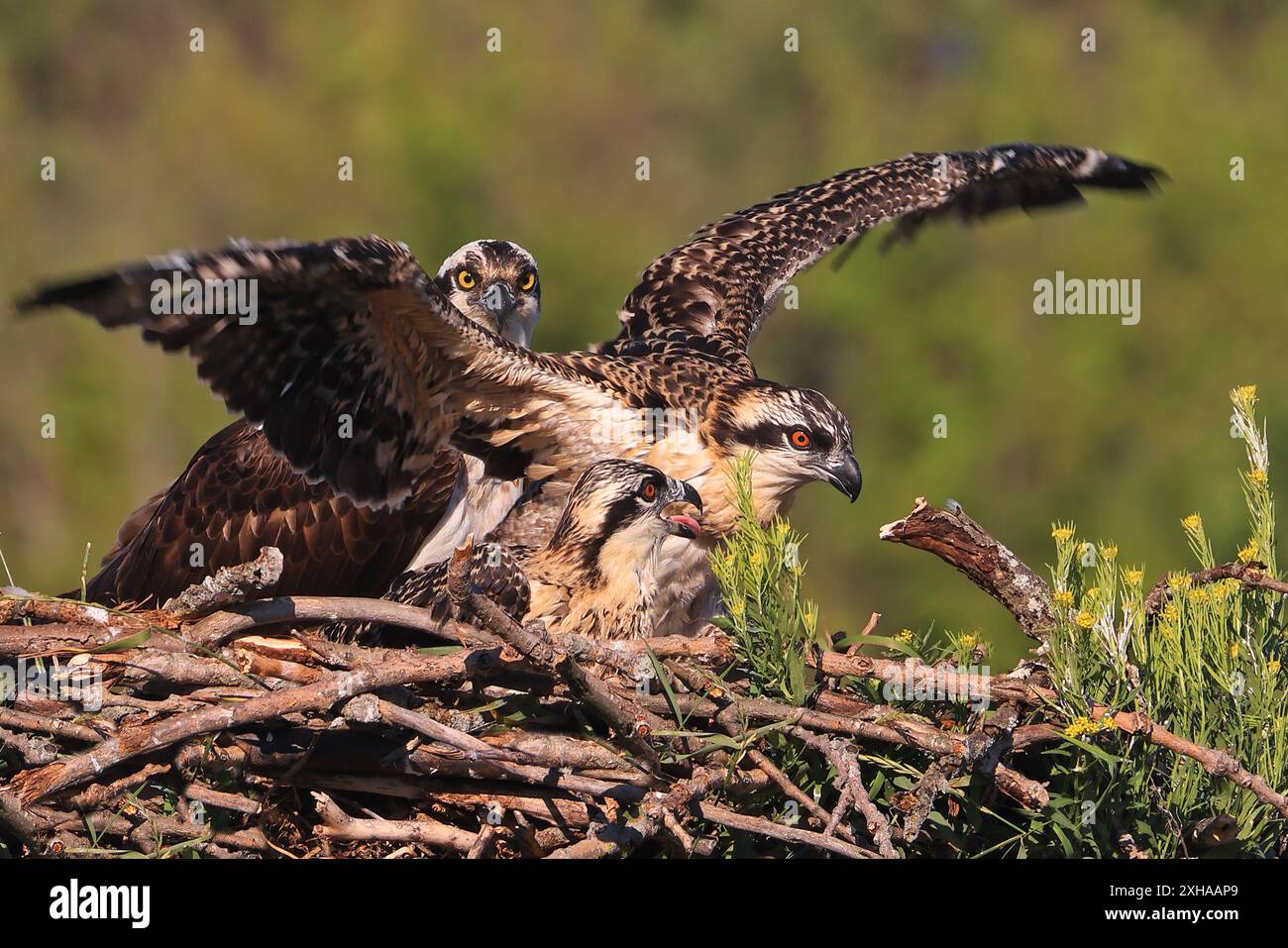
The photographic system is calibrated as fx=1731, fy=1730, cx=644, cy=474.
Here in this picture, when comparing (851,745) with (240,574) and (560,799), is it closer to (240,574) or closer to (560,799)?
(560,799)

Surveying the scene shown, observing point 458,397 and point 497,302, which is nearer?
point 458,397

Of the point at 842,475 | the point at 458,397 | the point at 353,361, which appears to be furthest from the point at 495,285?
the point at 842,475

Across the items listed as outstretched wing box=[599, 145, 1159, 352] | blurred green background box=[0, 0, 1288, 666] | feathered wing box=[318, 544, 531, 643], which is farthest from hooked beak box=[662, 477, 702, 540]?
blurred green background box=[0, 0, 1288, 666]

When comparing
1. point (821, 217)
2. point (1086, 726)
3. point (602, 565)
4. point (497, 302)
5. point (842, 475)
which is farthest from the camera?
point (497, 302)

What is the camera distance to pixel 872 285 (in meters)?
28.9

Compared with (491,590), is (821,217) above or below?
above

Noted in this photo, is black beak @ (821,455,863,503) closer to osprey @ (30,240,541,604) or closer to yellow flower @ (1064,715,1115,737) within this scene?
osprey @ (30,240,541,604)

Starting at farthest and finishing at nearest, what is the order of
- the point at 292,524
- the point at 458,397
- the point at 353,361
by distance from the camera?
the point at 292,524, the point at 458,397, the point at 353,361

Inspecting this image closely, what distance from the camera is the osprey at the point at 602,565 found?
219 inches

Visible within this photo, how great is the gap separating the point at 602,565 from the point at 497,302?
2770 millimetres

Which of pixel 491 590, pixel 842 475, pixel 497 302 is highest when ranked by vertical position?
pixel 497 302

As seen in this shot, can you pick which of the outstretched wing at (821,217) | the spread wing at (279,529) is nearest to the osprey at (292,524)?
the spread wing at (279,529)

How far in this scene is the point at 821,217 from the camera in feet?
26.3

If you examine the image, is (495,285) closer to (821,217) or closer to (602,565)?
(821,217)
